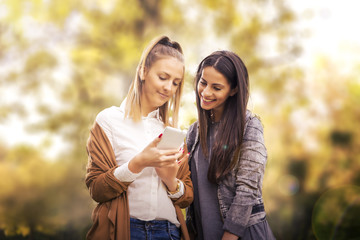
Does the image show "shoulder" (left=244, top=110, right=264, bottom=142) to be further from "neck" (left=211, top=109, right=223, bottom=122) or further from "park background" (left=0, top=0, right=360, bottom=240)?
"park background" (left=0, top=0, right=360, bottom=240)

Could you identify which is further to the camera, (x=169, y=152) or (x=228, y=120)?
(x=228, y=120)

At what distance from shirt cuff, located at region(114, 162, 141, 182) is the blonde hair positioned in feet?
0.94

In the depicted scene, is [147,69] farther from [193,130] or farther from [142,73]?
[193,130]

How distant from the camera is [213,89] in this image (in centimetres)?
199

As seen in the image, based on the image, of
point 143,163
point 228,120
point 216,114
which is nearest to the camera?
point 143,163

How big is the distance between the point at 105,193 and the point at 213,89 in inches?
31.5

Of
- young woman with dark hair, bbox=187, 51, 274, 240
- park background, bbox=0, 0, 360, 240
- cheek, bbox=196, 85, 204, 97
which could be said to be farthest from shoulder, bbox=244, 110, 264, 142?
park background, bbox=0, 0, 360, 240

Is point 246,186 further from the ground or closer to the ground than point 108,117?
closer to the ground

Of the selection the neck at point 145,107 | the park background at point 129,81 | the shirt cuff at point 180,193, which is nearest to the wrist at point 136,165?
the shirt cuff at point 180,193

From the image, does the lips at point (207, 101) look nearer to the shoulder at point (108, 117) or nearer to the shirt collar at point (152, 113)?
the shirt collar at point (152, 113)

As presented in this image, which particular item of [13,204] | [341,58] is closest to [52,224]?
[13,204]

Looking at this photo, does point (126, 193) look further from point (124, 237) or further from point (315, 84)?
point (315, 84)

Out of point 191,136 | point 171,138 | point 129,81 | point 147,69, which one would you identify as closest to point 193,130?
point 191,136

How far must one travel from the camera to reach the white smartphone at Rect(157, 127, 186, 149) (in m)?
1.57
